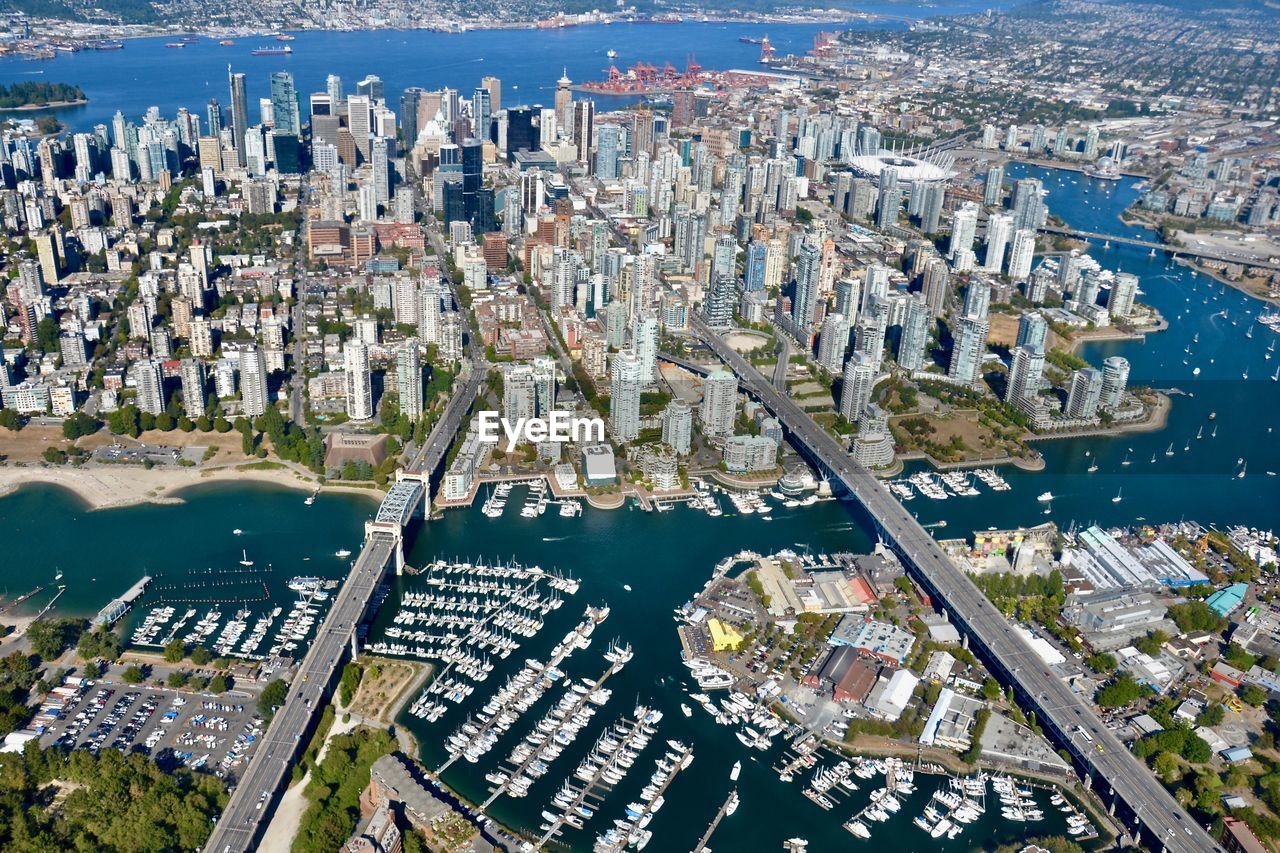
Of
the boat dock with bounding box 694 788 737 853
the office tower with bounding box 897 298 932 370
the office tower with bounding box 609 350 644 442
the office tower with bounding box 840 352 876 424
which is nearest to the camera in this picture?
the boat dock with bounding box 694 788 737 853

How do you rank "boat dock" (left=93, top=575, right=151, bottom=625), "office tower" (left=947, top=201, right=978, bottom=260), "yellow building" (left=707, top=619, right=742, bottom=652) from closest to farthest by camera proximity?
"yellow building" (left=707, top=619, right=742, bottom=652)
"boat dock" (left=93, top=575, right=151, bottom=625)
"office tower" (left=947, top=201, right=978, bottom=260)

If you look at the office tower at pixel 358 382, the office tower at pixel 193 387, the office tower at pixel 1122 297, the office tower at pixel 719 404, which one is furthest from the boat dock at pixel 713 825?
the office tower at pixel 1122 297

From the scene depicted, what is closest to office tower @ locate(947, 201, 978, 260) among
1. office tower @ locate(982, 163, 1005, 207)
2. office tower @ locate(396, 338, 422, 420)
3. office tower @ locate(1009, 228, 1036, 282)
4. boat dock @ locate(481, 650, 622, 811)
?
office tower @ locate(1009, 228, 1036, 282)

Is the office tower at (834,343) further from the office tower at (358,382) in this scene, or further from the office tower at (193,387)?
the office tower at (193,387)

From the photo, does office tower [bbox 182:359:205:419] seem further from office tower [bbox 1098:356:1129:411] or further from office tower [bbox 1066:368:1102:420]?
office tower [bbox 1098:356:1129:411]

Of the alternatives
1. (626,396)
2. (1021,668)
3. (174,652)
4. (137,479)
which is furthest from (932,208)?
(174,652)

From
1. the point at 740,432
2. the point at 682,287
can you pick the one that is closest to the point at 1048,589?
the point at 740,432

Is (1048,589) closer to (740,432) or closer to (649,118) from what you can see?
(740,432)
